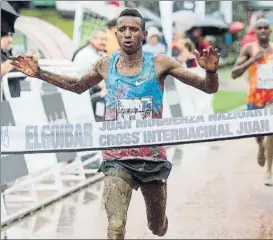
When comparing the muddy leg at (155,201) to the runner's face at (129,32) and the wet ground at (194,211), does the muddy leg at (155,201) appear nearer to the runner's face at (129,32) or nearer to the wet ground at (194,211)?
the runner's face at (129,32)

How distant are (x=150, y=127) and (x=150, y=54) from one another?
669mm

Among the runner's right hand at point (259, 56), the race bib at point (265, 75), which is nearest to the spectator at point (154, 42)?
the race bib at point (265, 75)

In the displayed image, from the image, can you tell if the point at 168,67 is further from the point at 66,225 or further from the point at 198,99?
the point at 198,99

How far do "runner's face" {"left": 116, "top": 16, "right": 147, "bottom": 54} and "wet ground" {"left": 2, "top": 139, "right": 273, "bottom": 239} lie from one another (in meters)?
1.83

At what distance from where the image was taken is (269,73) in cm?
761

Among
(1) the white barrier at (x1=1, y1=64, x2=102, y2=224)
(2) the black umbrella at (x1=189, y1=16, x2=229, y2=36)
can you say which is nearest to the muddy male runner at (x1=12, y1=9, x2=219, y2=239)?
(1) the white barrier at (x1=1, y1=64, x2=102, y2=224)

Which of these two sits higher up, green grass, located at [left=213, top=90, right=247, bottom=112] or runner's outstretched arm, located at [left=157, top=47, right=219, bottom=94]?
runner's outstretched arm, located at [left=157, top=47, right=219, bottom=94]

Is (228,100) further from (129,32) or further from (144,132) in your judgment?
(144,132)

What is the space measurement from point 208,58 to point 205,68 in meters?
0.07

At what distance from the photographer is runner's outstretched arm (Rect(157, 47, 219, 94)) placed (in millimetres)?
5168

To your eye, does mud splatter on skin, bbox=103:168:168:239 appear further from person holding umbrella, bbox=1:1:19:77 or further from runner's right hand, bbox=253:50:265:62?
person holding umbrella, bbox=1:1:19:77

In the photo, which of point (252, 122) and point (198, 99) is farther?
point (198, 99)

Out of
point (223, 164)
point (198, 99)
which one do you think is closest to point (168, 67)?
point (223, 164)

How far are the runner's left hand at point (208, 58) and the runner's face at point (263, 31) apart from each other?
3381mm
